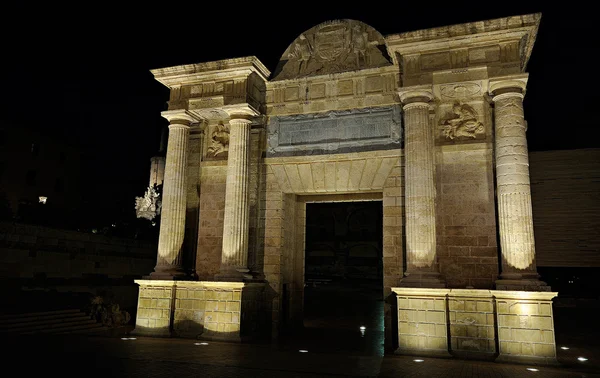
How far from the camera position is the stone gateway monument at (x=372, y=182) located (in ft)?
34.8

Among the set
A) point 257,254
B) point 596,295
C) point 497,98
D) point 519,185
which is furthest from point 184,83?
point 596,295

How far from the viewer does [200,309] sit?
502 inches

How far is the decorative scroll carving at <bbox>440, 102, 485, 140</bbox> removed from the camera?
12.0 metres

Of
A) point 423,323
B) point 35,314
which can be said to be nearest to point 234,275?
point 423,323

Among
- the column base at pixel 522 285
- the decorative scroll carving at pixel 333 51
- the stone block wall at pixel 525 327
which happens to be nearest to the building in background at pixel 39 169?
the decorative scroll carving at pixel 333 51

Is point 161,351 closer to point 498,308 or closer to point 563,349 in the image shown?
point 498,308

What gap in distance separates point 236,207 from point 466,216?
6.19 metres

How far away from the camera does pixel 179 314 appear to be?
12.9 meters

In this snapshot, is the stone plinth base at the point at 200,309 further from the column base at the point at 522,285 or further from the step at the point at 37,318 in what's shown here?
the column base at the point at 522,285

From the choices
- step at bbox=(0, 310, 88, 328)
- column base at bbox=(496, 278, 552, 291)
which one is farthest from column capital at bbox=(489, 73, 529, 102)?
step at bbox=(0, 310, 88, 328)

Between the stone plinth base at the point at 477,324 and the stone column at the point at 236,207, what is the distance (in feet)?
14.7

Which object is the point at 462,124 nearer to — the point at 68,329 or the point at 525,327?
the point at 525,327

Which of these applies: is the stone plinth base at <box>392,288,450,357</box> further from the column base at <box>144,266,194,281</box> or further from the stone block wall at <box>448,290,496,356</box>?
the column base at <box>144,266,194,281</box>

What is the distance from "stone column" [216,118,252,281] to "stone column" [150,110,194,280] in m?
1.47
